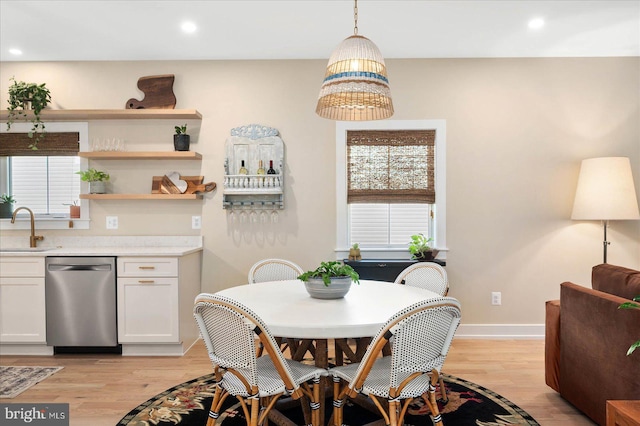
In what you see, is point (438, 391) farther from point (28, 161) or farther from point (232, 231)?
point (28, 161)

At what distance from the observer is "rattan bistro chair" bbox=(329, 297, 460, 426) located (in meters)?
1.79

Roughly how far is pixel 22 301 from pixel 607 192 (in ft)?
16.6

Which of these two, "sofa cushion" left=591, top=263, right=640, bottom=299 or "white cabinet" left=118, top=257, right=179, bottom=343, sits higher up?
"sofa cushion" left=591, top=263, right=640, bottom=299

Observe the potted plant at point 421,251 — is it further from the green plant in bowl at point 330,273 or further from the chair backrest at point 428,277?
the green plant in bowl at point 330,273

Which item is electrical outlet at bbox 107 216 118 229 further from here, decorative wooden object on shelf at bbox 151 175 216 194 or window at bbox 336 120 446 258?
window at bbox 336 120 446 258

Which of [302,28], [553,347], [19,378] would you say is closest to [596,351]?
[553,347]

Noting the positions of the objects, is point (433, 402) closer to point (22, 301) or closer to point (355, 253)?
point (355, 253)

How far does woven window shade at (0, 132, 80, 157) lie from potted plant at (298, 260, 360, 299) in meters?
3.12

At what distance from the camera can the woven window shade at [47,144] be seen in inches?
168

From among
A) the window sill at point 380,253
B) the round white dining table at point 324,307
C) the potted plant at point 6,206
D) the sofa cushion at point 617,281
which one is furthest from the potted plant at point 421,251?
the potted plant at point 6,206

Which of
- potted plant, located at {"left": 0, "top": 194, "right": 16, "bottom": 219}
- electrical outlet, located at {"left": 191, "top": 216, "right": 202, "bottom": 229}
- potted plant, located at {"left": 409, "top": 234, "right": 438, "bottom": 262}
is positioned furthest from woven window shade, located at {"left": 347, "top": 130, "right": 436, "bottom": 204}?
potted plant, located at {"left": 0, "top": 194, "right": 16, "bottom": 219}

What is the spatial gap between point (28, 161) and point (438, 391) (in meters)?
4.28

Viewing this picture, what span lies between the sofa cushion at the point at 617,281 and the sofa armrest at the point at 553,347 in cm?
31

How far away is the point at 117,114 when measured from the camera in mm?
4066
